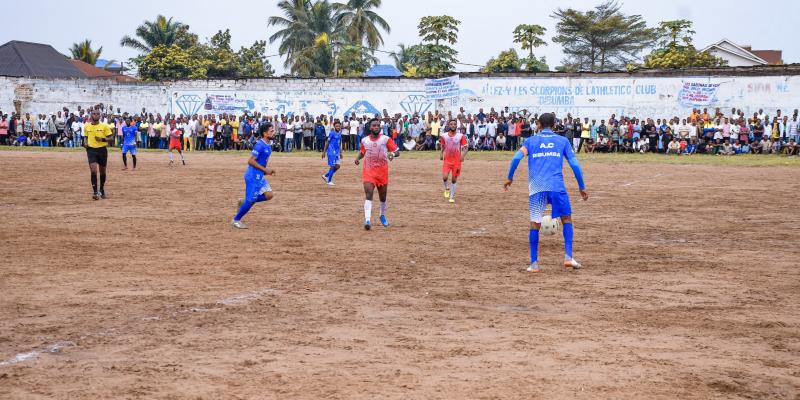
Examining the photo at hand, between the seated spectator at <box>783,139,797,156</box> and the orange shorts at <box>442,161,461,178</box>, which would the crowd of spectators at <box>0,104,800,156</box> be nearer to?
the seated spectator at <box>783,139,797,156</box>

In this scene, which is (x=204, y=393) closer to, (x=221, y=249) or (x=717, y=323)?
(x=717, y=323)

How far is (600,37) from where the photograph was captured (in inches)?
3012

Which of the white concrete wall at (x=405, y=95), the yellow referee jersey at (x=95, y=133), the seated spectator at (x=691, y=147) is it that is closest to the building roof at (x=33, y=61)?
the white concrete wall at (x=405, y=95)

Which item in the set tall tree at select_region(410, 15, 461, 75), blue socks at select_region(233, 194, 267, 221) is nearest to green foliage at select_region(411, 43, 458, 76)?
tall tree at select_region(410, 15, 461, 75)

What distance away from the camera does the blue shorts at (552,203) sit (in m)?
11.8

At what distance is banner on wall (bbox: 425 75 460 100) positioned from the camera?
48406 mm

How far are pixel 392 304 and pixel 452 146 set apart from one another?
1187 centimetres

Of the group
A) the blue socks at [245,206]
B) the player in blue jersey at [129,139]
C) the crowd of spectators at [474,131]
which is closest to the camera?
the blue socks at [245,206]

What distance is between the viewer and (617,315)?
8.96 metres

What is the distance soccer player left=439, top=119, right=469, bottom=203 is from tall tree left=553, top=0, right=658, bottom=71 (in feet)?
184

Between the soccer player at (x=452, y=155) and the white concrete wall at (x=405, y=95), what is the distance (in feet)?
86.4

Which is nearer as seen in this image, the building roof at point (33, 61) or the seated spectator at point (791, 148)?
the seated spectator at point (791, 148)

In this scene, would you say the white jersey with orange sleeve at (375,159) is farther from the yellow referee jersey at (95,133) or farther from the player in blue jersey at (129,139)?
the player in blue jersey at (129,139)

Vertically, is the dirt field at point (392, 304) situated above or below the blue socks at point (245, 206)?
below
